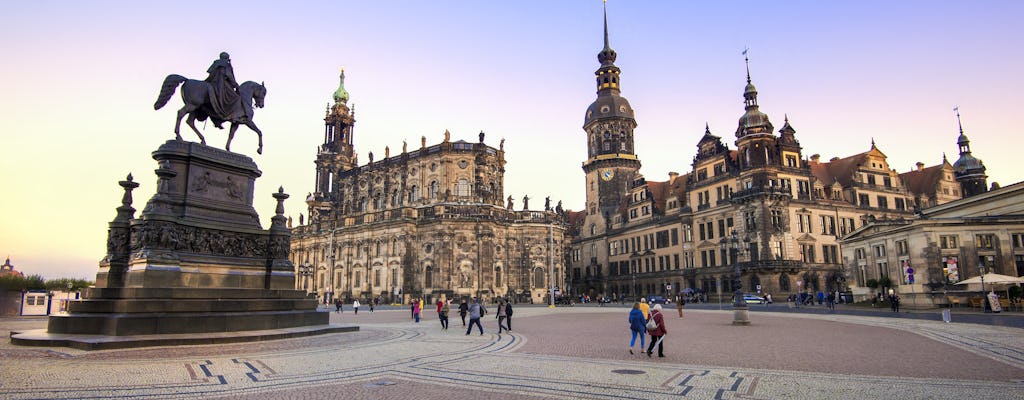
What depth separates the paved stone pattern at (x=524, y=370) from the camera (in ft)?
Result: 27.9

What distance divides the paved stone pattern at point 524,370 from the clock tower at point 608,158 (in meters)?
63.6

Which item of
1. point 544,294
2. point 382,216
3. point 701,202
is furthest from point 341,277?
point 701,202

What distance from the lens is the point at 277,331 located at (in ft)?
55.2

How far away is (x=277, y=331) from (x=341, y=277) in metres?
55.4

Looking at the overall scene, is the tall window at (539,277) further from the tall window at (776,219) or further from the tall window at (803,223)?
the tall window at (803,223)

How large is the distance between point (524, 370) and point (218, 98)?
14820 mm

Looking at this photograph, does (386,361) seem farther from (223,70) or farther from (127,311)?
(223,70)

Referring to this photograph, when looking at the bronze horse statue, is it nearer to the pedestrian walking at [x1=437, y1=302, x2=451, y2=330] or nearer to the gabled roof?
the pedestrian walking at [x1=437, y1=302, x2=451, y2=330]

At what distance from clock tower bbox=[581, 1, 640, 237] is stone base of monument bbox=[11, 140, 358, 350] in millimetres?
63683

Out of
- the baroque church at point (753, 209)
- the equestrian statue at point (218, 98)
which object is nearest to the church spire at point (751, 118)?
the baroque church at point (753, 209)

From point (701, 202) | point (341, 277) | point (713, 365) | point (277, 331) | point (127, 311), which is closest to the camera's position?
point (713, 365)

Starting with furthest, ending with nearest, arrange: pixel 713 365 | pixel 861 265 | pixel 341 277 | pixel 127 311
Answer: pixel 341 277
pixel 861 265
pixel 127 311
pixel 713 365

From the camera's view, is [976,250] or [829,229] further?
[829,229]

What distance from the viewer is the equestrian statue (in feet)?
61.3
